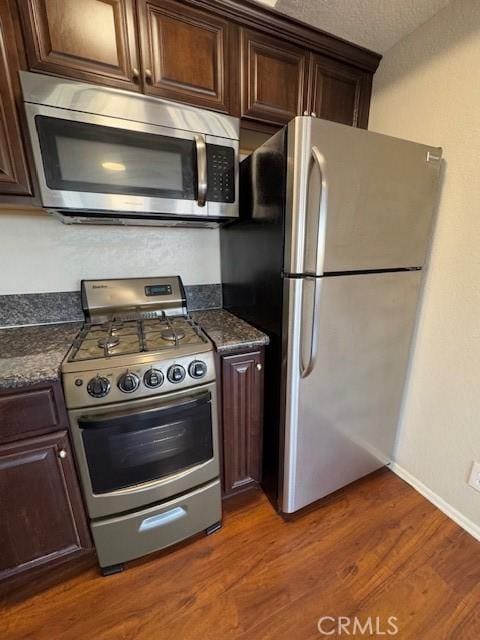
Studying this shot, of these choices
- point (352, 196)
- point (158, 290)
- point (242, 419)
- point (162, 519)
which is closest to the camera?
point (352, 196)

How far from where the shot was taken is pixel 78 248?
4.89 feet

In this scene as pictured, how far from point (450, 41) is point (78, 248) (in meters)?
1.97

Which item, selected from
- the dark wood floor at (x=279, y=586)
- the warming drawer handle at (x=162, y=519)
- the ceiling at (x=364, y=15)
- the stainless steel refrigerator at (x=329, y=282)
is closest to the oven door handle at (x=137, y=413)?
the stainless steel refrigerator at (x=329, y=282)

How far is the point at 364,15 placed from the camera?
4.07 ft

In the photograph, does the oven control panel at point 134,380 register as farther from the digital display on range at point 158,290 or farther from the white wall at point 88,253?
the white wall at point 88,253

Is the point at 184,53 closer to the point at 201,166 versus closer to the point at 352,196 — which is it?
the point at 201,166

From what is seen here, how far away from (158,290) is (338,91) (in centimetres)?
142

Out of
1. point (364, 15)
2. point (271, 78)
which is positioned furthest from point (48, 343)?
point (364, 15)

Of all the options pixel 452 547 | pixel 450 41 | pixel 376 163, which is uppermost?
pixel 450 41

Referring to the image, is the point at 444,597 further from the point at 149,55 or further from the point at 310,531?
the point at 149,55

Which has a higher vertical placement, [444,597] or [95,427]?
[95,427]

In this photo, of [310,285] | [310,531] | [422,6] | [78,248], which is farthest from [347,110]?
[310,531]

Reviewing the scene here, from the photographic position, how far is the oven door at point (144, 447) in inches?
40.3

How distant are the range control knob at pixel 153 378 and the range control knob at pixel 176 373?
0.11 feet
